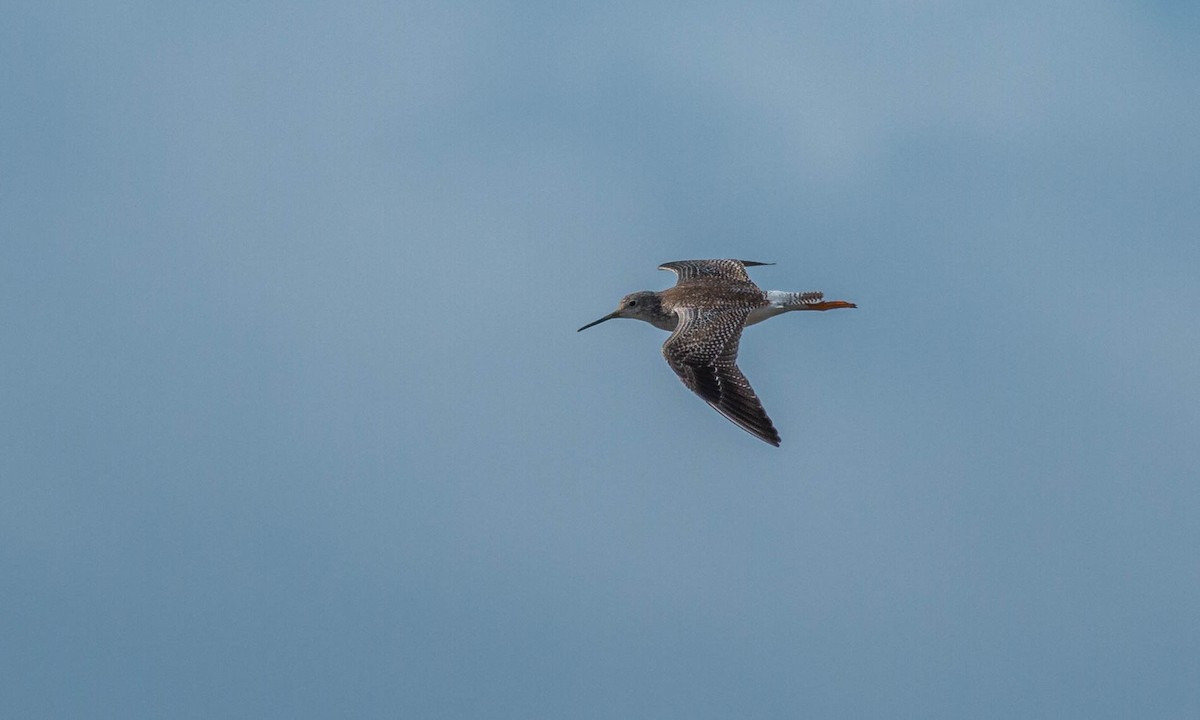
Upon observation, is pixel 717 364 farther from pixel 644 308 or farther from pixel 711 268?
pixel 711 268

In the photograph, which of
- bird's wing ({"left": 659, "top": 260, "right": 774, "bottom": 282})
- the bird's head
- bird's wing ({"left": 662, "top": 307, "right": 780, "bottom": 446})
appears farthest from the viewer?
bird's wing ({"left": 659, "top": 260, "right": 774, "bottom": 282})

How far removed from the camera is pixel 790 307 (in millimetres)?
32750

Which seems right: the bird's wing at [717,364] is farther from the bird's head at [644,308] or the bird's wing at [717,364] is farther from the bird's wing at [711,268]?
the bird's wing at [711,268]

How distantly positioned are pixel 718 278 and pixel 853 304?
3.46 meters

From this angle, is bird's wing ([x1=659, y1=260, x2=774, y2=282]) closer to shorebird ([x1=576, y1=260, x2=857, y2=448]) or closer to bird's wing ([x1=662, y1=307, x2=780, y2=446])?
shorebird ([x1=576, y1=260, x2=857, y2=448])

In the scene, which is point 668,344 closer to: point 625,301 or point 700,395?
point 700,395

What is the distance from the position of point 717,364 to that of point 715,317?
7.27 feet

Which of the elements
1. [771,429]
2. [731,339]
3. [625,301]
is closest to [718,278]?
[625,301]

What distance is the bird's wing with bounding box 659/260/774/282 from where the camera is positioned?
35.9m

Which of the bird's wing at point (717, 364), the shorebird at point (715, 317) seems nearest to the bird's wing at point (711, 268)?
the shorebird at point (715, 317)

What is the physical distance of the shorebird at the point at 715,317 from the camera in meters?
28.1

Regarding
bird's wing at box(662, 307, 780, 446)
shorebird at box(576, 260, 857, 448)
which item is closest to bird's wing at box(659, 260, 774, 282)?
shorebird at box(576, 260, 857, 448)

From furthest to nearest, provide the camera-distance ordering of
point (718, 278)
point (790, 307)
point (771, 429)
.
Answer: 1. point (718, 278)
2. point (790, 307)
3. point (771, 429)

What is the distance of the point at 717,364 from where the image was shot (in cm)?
2928
